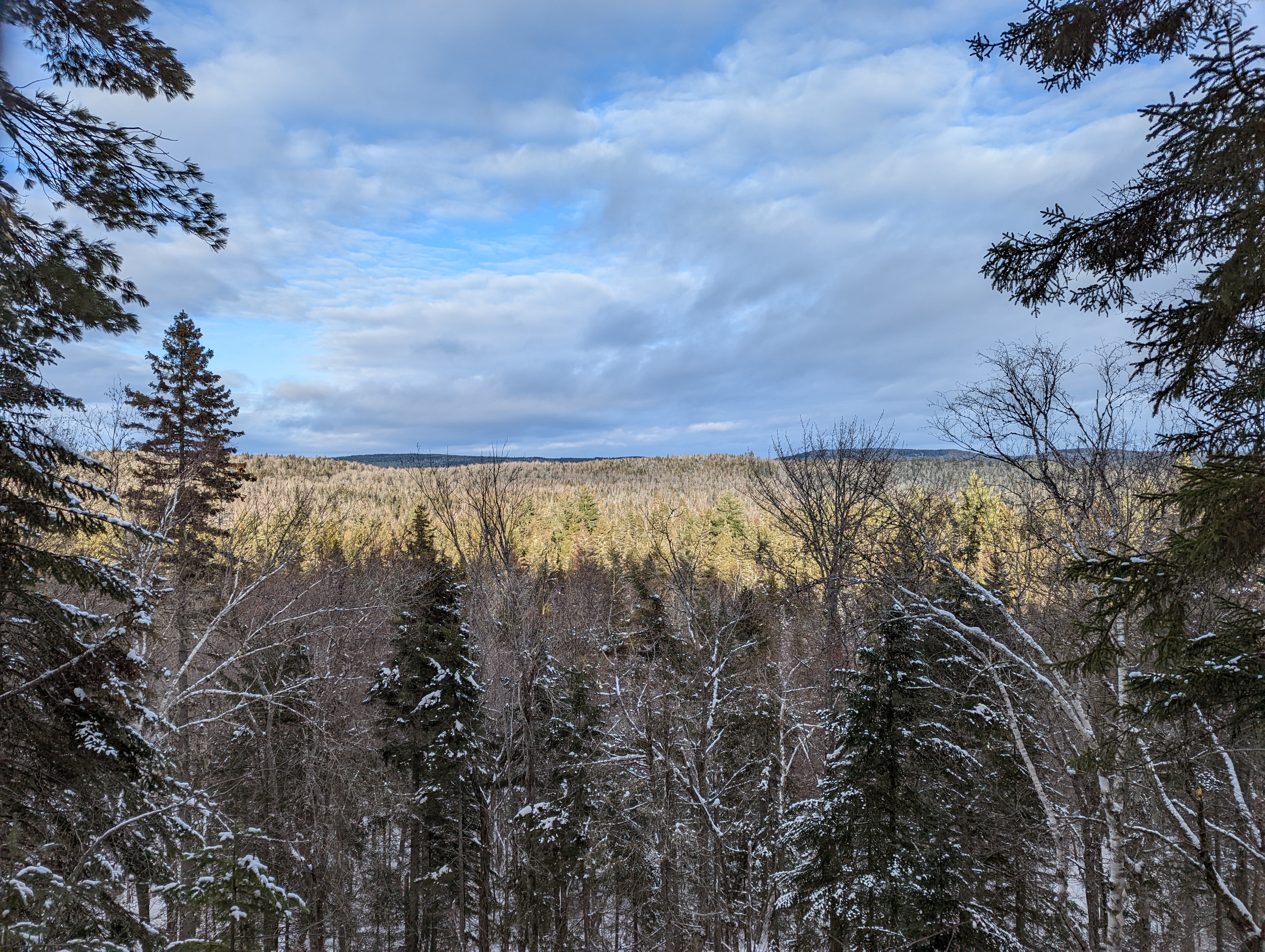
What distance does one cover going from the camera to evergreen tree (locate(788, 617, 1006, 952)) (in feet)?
29.6

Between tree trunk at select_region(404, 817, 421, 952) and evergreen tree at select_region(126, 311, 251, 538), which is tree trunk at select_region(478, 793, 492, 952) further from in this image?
evergreen tree at select_region(126, 311, 251, 538)

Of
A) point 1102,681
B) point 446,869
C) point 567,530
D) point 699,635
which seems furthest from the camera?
point 567,530

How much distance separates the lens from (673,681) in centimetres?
1750

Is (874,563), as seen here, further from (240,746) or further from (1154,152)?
(240,746)

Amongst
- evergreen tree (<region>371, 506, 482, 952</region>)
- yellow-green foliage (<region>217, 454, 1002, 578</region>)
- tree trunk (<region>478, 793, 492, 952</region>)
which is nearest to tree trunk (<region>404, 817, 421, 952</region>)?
evergreen tree (<region>371, 506, 482, 952</region>)

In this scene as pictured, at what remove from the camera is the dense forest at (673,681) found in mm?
4410

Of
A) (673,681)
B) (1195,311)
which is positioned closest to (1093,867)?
(673,681)

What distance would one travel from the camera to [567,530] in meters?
79.9

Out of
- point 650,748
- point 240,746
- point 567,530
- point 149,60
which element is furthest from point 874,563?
point 567,530

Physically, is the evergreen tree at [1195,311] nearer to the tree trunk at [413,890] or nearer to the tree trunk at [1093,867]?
the tree trunk at [1093,867]

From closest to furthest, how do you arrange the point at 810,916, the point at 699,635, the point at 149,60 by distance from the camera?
the point at 149,60 < the point at 810,916 < the point at 699,635

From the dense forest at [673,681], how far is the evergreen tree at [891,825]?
65 millimetres

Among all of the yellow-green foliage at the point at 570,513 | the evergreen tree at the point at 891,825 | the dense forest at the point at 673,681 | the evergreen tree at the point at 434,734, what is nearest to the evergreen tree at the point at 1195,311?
the dense forest at the point at 673,681

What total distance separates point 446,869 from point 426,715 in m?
4.73
